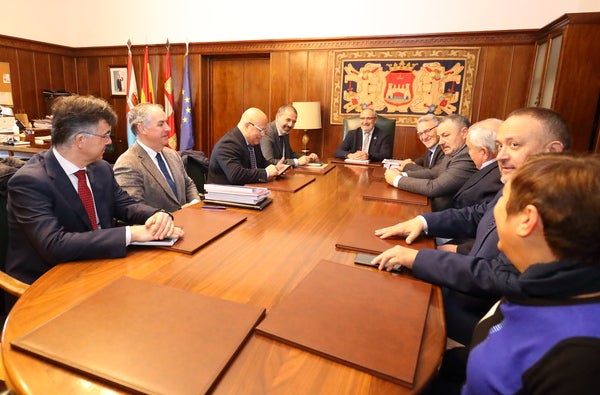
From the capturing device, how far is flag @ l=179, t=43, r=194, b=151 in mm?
5719

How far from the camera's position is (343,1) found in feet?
16.2

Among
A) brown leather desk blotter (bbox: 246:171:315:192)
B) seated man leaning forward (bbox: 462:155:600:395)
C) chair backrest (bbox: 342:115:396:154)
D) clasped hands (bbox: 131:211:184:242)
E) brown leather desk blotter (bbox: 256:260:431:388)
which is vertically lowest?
brown leather desk blotter (bbox: 256:260:431:388)

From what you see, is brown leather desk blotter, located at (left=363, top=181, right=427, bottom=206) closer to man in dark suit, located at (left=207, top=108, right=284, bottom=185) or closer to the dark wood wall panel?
man in dark suit, located at (left=207, top=108, right=284, bottom=185)

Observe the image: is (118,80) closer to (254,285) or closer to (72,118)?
(72,118)

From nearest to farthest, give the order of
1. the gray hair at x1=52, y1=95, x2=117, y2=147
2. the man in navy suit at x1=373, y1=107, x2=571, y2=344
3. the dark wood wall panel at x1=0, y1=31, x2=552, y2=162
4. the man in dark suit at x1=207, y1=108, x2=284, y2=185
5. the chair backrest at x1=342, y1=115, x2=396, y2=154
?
1. the man in navy suit at x1=373, y1=107, x2=571, y2=344
2. the gray hair at x1=52, y1=95, x2=117, y2=147
3. the man in dark suit at x1=207, y1=108, x2=284, y2=185
4. the chair backrest at x1=342, y1=115, x2=396, y2=154
5. the dark wood wall panel at x1=0, y1=31, x2=552, y2=162

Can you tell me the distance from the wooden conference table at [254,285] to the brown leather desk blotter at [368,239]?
46 mm

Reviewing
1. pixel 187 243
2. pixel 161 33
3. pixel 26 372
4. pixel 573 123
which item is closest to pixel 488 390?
pixel 26 372

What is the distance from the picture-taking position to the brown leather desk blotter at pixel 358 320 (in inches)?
29.3

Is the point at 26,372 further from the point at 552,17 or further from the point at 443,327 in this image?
the point at 552,17

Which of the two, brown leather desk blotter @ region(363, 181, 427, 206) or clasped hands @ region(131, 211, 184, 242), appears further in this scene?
brown leather desk blotter @ region(363, 181, 427, 206)

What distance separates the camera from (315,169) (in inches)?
123

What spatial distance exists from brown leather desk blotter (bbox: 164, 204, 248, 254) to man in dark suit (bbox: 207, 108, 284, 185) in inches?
26.7

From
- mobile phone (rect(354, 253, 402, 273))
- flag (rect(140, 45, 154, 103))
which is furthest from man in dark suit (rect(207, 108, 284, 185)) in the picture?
flag (rect(140, 45, 154, 103))

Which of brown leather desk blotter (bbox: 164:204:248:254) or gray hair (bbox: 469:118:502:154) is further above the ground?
gray hair (bbox: 469:118:502:154)
